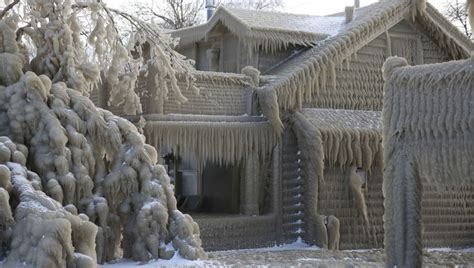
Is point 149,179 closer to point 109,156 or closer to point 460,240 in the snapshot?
point 109,156

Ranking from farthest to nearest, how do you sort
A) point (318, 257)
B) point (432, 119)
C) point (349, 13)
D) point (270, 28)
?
point (349, 13)
point (270, 28)
point (318, 257)
point (432, 119)

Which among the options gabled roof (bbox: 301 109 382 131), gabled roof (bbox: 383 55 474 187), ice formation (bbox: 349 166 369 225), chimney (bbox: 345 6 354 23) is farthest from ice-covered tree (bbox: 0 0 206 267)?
chimney (bbox: 345 6 354 23)

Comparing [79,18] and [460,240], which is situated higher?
[79,18]

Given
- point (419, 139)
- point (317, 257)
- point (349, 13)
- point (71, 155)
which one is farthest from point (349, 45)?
point (71, 155)

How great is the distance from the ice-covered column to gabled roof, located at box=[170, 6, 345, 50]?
9.66ft

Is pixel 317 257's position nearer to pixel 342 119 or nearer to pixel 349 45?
pixel 342 119

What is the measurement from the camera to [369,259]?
1429 cm

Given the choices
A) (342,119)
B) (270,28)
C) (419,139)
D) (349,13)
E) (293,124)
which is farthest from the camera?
(349,13)

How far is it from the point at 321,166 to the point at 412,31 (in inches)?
201

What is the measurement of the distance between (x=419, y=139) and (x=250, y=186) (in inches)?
217

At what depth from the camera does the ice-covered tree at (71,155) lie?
877cm

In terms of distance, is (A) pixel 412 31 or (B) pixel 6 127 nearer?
(B) pixel 6 127

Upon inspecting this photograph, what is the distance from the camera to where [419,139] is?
37.4ft

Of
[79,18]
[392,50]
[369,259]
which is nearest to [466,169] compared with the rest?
[369,259]
